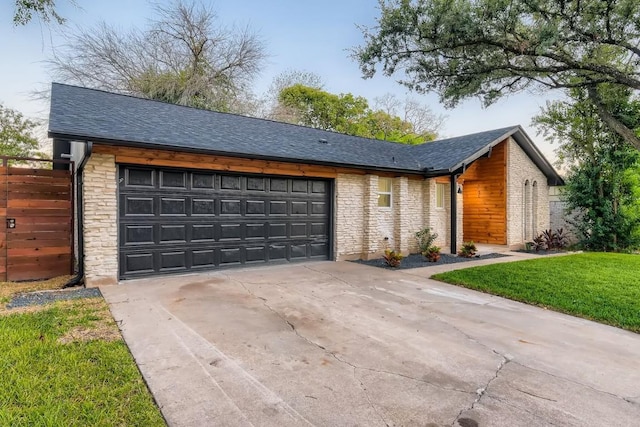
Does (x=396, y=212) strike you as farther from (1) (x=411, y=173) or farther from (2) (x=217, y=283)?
(2) (x=217, y=283)

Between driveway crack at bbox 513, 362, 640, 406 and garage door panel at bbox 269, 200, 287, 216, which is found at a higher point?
garage door panel at bbox 269, 200, 287, 216

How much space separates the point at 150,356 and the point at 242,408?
4.50ft

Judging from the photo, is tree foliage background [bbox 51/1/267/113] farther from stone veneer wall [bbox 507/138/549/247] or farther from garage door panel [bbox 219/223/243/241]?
stone veneer wall [bbox 507/138/549/247]

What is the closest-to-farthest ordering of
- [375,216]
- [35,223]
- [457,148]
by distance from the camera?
[35,223] → [375,216] → [457,148]

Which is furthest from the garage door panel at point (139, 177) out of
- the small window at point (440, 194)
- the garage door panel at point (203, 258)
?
the small window at point (440, 194)

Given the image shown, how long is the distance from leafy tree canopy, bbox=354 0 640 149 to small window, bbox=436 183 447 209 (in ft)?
18.8

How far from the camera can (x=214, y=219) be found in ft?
24.8

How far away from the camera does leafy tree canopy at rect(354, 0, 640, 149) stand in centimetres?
538

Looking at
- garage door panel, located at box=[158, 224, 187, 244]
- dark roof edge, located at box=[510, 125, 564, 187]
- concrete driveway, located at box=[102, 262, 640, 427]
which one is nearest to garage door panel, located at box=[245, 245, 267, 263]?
garage door panel, located at box=[158, 224, 187, 244]

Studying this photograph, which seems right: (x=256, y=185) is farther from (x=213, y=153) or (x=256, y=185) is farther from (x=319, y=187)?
(x=319, y=187)

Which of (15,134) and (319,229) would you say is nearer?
(319,229)

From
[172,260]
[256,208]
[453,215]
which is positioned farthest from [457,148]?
[172,260]

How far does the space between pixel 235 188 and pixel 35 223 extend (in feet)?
12.8

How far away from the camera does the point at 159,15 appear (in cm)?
1933
